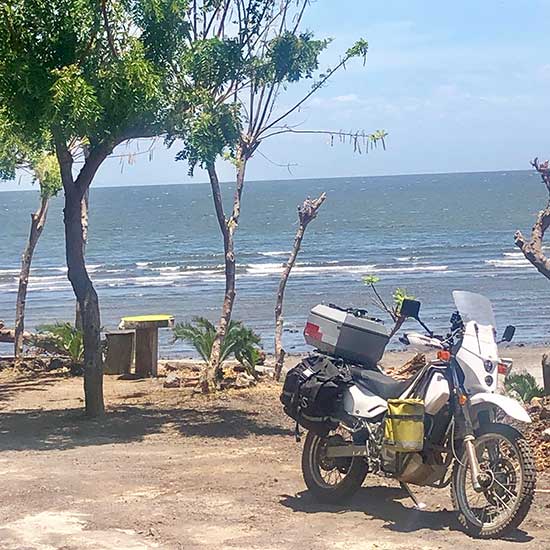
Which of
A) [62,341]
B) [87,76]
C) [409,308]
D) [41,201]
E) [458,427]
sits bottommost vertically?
[62,341]

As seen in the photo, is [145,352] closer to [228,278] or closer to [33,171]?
[228,278]

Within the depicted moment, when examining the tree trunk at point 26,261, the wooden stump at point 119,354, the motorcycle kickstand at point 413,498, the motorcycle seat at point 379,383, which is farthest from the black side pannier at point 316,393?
the tree trunk at point 26,261

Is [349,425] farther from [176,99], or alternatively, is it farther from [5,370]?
[5,370]

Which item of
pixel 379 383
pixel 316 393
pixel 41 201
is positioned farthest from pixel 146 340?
pixel 379 383

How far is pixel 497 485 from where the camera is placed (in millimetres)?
5926

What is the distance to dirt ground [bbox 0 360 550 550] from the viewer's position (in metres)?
5.96

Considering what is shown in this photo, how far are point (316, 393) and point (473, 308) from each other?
1178 mm

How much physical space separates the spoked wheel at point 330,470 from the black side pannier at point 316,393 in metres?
0.13

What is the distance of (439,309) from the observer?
100ft

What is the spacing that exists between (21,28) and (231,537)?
4.98 metres

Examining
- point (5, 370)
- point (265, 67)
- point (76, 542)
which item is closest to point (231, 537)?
point (76, 542)

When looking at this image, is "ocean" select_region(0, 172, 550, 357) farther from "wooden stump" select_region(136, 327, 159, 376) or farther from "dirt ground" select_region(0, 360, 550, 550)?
"dirt ground" select_region(0, 360, 550, 550)

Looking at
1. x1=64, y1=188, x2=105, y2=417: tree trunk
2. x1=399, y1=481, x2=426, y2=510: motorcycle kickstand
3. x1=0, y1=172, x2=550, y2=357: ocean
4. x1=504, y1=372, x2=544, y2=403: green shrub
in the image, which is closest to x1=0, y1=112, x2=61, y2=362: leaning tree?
x1=64, y1=188, x2=105, y2=417: tree trunk

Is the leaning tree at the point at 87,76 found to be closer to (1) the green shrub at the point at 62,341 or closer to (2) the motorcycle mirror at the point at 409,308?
(2) the motorcycle mirror at the point at 409,308
